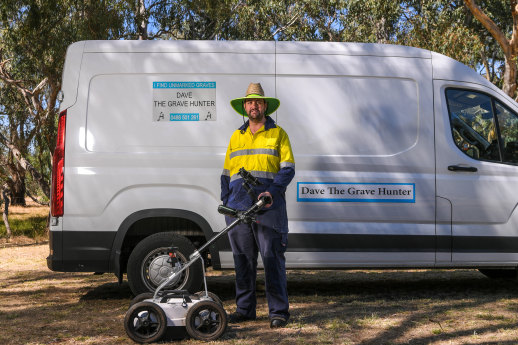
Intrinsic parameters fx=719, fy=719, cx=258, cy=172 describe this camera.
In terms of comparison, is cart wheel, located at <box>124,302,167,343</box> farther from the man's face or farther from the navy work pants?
the man's face

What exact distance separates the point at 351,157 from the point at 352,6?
14.3m

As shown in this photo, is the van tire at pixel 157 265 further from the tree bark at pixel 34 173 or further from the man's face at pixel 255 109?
the tree bark at pixel 34 173

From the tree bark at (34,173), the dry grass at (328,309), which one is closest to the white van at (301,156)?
the dry grass at (328,309)

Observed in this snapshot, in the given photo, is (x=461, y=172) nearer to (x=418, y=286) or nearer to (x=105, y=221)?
(x=418, y=286)

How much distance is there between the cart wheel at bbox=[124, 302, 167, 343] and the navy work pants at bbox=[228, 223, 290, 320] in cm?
82

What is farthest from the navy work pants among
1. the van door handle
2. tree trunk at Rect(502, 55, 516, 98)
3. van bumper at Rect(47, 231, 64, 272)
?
tree trunk at Rect(502, 55, 516, 98)

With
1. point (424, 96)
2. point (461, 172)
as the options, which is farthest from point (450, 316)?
point (424, 96)

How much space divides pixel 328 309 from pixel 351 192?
108 cm

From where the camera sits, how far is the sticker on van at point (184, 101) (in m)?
6.54

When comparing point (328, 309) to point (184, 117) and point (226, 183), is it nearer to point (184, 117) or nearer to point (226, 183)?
point (226, 183)

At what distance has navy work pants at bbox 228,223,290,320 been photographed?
5.32 m

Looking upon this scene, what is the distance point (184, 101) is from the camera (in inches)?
259

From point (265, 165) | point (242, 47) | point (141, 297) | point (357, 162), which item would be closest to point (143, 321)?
point (141, 297)

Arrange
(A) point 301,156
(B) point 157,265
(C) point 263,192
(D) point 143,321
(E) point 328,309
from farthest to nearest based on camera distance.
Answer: (A) point 301,156 → (B) point 157,265 → (E) point 328,309 → (C) point 263,192 → (D) point 143,321
